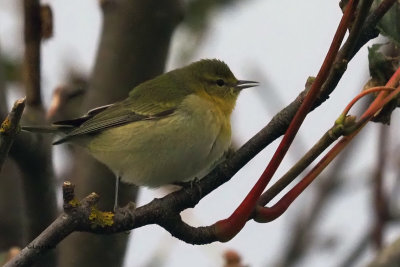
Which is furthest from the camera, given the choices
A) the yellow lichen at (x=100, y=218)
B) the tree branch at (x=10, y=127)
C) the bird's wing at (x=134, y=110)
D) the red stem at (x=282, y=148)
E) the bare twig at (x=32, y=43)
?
the bird's wing at (x=134, y=110)

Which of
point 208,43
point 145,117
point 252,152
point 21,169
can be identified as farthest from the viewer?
point 208,43

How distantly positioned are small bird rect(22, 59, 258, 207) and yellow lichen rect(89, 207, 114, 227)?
1258mm

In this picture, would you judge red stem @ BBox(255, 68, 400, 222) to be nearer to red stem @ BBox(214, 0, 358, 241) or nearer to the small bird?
red stem @ BBox(214, 0, 358, 241)

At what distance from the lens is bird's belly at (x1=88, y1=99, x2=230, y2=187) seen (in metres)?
3.51

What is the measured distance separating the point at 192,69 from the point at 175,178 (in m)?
1.20

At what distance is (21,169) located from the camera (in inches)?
110

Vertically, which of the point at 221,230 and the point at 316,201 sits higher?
the point at 221,230

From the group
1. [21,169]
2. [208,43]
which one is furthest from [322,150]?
[208,43]

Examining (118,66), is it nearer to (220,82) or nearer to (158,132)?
(158,132)

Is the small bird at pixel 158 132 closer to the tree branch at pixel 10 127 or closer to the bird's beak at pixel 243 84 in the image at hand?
the bird's beak at pixel 243 84

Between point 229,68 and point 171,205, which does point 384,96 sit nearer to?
point 171,205

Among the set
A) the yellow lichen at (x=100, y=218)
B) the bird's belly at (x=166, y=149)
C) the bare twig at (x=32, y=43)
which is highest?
the bare twig at (x=32, y=43)

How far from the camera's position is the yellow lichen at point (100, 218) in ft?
6.34

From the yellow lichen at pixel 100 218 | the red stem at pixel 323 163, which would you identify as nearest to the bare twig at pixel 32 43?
the yellow lichen at pixel 100 218
